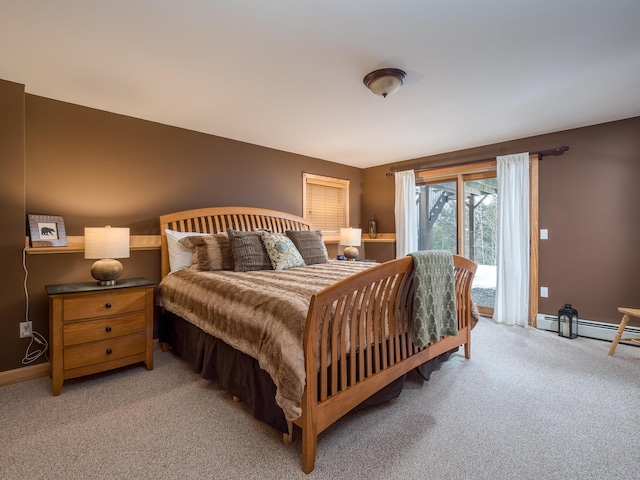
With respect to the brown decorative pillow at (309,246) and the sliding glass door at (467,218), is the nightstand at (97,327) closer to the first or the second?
the brown decorative pillow at (309,246)

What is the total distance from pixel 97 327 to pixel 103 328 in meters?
0.04

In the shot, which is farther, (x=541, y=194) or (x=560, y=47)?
(x=541, y=194)

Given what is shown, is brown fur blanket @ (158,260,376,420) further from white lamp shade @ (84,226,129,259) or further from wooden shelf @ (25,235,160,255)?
white lamp shade @ (84,226,129,259)

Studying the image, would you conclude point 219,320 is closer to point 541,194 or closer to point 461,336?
point 461,336

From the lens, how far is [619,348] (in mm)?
3119

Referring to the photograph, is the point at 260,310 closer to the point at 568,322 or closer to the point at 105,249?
the point at 105,249

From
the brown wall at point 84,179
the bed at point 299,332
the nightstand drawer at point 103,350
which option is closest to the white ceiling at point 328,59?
the brown wall at point 84,179

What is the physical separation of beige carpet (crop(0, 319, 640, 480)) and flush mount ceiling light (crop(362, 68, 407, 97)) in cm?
221

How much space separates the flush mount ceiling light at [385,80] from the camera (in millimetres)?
2238

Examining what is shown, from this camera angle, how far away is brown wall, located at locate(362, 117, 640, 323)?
326cm

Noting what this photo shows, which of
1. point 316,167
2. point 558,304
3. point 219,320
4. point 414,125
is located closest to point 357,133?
point 414,125

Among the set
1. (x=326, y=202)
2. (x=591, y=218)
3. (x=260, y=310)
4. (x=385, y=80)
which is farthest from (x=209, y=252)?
(x=591, y=218)

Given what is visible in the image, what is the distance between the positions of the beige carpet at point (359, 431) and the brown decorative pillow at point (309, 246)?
159 cm

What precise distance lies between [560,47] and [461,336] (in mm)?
2182
